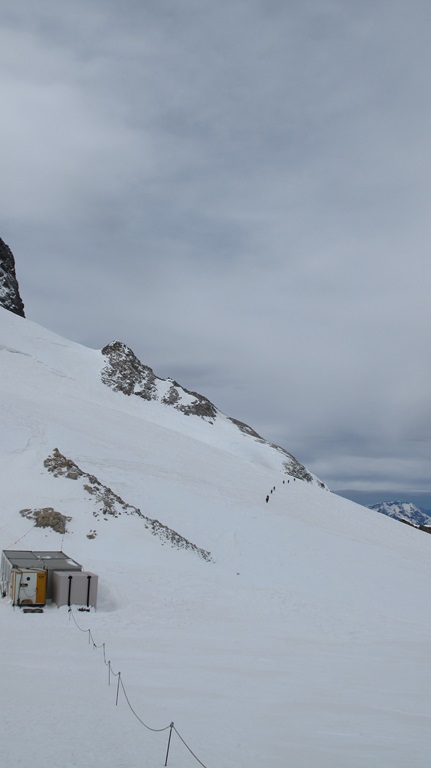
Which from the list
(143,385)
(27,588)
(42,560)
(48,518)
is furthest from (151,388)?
(27,588)

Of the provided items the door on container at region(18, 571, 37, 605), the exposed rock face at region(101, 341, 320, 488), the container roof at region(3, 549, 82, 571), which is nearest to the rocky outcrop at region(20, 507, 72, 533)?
the container roof at region(3, 549, 82, 571)

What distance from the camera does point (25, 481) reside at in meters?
34.7

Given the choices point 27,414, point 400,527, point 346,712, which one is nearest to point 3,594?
point 346,712

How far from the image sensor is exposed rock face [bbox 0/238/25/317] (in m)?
120

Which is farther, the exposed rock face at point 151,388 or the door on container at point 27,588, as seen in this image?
the exposed rock face at point 151,388

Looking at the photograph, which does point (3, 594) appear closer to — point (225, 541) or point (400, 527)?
point (225, 541)

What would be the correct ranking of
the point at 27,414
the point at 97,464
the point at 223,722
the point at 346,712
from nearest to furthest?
1. the point at 223,722
2. the point at 346,712
3. the point at 97,464
4. the point at 27,414

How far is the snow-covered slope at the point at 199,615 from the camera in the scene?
11406 millimetres

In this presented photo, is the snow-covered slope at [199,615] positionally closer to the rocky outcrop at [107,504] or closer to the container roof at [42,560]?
the rocky outcrop at [107,504]

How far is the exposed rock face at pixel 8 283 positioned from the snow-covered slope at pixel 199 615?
208 ft

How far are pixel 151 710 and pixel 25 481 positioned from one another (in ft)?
78.8

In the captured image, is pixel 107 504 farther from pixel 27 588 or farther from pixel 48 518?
pixel 27 588

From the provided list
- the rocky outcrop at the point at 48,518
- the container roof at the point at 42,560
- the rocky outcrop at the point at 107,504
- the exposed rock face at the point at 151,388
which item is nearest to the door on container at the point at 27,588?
the container roof at the point at 42,560

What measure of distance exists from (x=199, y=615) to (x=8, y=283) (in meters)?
111
